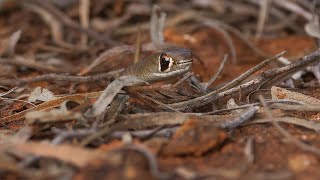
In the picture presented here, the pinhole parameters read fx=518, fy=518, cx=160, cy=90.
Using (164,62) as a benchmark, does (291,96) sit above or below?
below

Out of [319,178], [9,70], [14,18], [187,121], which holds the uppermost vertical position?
[14,18]

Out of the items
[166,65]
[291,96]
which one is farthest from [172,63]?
[291,96]

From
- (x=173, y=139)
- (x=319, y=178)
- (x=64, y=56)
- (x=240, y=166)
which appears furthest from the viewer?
(x=64, y=56)

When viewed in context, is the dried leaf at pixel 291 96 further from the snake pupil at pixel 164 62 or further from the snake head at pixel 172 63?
the snake pupil at pixel 164 62

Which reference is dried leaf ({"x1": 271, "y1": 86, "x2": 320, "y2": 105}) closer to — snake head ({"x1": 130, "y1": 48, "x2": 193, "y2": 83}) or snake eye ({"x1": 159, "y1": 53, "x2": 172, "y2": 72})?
snake head ({"x1": 130, "y1": 48, "x2": 193, "y2": 83})

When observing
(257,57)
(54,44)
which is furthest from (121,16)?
(257,57)

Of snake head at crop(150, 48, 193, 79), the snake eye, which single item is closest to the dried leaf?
snake head at crop(150, 48, 193, 79)

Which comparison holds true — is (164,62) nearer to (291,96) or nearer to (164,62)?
(164,62)

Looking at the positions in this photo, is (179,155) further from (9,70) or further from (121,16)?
(121,16)
